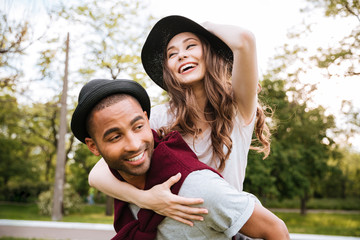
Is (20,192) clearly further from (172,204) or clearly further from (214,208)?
(214,208)

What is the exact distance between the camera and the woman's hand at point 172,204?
4.28 feet

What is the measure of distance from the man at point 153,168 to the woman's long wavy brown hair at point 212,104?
0.49 m

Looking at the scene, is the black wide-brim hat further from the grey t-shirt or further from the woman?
the grey t-shirt

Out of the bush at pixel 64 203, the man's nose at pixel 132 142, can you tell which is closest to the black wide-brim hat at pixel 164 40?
the man's nose at pixel 132 142

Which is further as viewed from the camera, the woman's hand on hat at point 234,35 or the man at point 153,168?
the woman's hand on hat at point 234,35

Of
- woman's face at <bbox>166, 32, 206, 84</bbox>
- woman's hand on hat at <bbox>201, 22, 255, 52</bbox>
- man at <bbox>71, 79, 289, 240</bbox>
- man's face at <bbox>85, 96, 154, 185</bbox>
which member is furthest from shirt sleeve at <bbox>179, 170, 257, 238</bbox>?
woman's face at <bbox>166, 32, 206, 84</bbox>

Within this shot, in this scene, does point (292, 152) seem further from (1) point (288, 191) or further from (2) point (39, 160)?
(2) point (39, 160)

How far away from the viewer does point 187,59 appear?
6.72 ft

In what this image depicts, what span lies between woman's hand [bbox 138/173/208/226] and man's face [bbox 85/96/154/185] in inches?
4.4

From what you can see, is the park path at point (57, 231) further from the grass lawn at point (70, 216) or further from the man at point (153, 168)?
the man at point (153, 168)

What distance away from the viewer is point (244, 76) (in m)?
1.78

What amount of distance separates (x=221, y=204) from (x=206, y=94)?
38.4 inches

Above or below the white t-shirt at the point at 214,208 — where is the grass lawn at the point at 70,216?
below

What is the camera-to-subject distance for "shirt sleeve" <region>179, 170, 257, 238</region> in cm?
127
